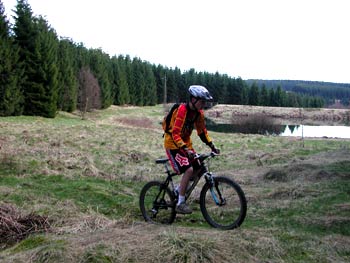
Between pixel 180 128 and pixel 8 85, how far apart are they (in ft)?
109

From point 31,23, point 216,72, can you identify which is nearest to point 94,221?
point 31,23

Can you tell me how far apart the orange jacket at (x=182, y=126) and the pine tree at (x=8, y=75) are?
3214 centimetres

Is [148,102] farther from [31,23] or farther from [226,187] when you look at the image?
[226,187]

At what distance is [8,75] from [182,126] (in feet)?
110

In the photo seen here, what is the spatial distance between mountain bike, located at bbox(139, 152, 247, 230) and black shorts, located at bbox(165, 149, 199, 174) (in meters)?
0.15

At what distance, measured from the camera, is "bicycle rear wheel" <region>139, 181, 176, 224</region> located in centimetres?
630

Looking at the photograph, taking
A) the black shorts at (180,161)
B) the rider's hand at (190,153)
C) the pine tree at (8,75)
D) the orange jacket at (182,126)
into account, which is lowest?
the black shorts at (180,161)

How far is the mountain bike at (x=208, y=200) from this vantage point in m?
5.63

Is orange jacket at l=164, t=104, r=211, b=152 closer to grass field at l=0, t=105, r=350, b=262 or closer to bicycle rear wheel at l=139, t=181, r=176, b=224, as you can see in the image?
bicycle rear wheel at l=139, t=181, r=176, b=224

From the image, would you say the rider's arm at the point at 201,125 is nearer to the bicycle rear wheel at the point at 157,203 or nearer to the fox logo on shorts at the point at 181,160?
the fox logo on shorts at the point at 181,160

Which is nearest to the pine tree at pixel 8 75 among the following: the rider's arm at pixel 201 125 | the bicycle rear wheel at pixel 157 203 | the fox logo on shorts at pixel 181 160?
the bicycle rear wheel at pixel 157 203

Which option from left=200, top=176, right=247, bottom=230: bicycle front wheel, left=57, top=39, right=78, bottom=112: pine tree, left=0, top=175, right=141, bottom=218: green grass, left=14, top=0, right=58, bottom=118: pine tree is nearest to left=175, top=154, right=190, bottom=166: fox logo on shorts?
left=200, top=176, right=247, bottom=230: bicycle front wheel

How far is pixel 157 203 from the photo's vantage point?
644 centimetres

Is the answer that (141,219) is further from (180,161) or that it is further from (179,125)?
(179,125)
